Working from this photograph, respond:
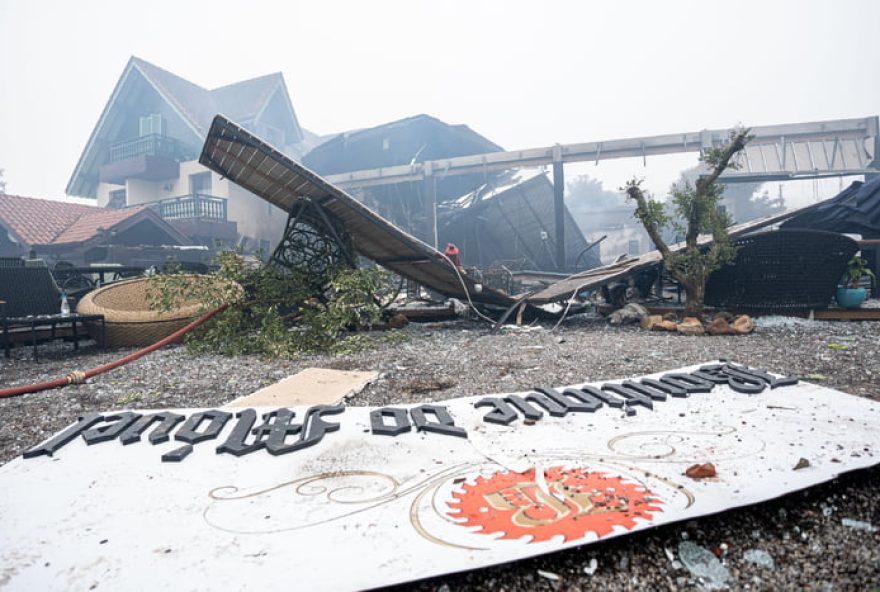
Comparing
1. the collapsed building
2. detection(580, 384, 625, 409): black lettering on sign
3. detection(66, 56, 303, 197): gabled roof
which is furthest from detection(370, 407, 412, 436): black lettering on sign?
detection(66, 56, 303, 197): gabled roof

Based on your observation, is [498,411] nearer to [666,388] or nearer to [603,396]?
[603,396]

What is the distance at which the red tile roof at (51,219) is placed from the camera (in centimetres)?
1171

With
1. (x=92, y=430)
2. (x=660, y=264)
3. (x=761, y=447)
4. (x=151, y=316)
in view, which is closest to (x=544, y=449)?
(x=761, y=447)

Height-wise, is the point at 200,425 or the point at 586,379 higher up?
the point at 200,425

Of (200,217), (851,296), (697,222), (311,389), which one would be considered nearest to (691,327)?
(697,222)

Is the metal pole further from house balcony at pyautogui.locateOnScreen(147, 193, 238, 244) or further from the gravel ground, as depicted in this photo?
house balcony at pyautogui.locateOnScreen(147, 193, 238, 244)

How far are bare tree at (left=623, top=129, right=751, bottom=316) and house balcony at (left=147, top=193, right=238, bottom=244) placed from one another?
12311 mm

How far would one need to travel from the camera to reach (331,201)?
4.84 m

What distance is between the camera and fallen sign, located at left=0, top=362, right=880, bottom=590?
1102 millimetres

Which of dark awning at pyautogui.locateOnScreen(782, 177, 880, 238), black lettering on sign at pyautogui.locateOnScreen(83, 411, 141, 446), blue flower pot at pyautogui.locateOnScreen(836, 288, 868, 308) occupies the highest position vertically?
dark awning at pyautogui.locateOnScreen(782, 177, 880, 238)

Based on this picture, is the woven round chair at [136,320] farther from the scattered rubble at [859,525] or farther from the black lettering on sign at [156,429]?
the scattered rubble at [859,525]

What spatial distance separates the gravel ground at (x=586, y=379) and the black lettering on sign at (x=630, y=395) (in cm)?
39

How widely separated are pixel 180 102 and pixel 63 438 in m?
18.6

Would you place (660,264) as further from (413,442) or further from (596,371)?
(413,442)
